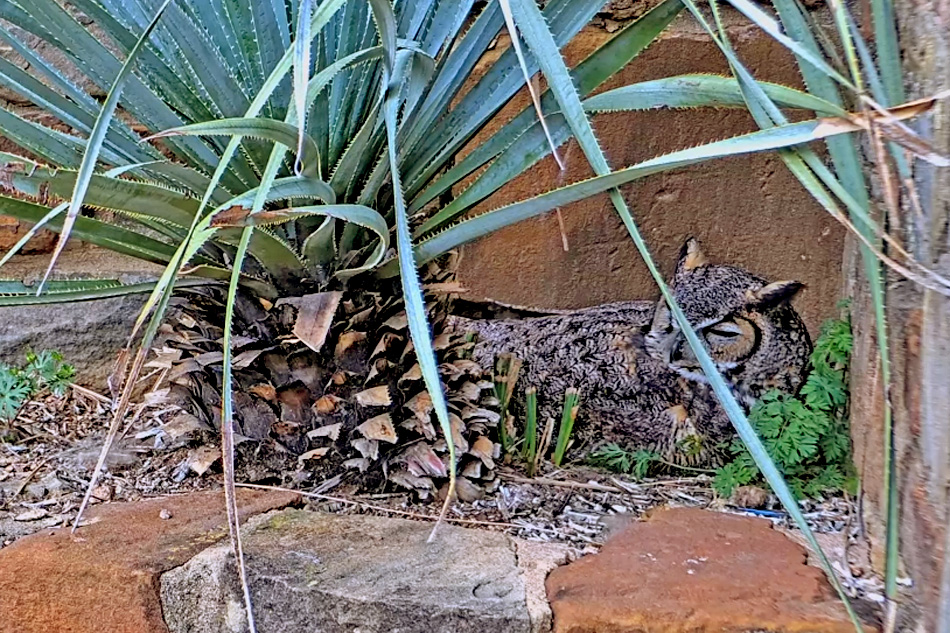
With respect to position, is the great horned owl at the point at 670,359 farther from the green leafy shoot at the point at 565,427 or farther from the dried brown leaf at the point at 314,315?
the dried brown leaf at the point at 314,315

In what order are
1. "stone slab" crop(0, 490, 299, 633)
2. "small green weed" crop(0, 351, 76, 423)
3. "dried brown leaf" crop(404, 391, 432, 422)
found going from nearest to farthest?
"stone slab" crop(0, 490, 299, 633) < "dried brown leaf" crop(404, 391, 432, 422) < "small green weed" crop(0, 351, 76, 423)

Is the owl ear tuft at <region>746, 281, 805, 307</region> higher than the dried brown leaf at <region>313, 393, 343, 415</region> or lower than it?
higher

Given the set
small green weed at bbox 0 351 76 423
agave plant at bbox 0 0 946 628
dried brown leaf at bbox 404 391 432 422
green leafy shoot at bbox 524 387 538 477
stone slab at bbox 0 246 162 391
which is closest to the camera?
agave plant at bbox 0 0 946 628

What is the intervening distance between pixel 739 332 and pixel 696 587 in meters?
0.56

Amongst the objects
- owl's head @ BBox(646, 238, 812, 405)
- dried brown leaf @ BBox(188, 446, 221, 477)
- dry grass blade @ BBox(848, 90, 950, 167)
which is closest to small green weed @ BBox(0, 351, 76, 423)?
dried brown leaf @ BBox(188, 446, 221, 477)

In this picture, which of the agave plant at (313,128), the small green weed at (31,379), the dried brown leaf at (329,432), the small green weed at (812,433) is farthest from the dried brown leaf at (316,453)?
the small green weed at (31,379)

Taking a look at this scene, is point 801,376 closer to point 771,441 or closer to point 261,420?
A: point 771,441

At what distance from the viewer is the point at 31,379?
1.51m

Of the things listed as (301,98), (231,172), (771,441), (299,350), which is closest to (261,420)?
(299,350)

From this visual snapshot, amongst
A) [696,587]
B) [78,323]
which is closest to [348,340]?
[696,587]

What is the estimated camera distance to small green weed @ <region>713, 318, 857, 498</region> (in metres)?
1.11

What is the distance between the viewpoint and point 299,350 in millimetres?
974

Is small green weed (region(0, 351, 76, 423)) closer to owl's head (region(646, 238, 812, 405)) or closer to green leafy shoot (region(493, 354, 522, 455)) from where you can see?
green leafy shoot (region(493, 354, 522, 455))

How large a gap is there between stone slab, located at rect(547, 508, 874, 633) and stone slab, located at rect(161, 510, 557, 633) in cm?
6
